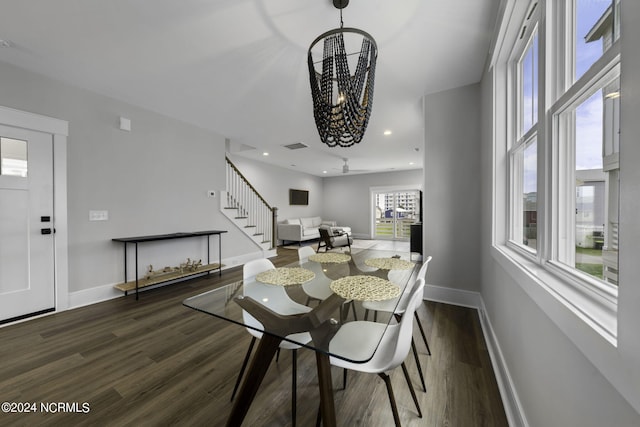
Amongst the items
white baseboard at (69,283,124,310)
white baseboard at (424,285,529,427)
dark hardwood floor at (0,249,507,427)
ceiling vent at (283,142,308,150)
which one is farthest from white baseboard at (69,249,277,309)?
white baseboard at (424,285,529,427)

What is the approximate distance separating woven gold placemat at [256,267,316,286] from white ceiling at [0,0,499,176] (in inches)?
74.7

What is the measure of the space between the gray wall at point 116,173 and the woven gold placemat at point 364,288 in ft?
10.6

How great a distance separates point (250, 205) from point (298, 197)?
297 centimetres

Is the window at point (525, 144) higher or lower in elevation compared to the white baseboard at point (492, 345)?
higher

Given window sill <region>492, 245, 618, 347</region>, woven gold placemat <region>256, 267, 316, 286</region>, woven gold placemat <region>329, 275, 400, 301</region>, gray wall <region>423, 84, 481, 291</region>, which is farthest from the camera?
gray wall <region>423, 84, 481, 291</region>

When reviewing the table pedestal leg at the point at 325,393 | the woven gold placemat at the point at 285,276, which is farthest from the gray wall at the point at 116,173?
the table pedestal leg at the point at 325,393

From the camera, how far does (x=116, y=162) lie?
10.5 feet

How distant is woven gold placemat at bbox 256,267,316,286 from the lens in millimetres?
1617

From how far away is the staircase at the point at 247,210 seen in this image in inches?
194

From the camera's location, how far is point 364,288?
1.47 meters

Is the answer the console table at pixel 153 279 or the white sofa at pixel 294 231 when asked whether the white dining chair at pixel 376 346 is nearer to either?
the console table at pixel 153 279

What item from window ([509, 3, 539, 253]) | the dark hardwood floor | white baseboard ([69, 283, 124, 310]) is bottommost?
the dark hardwood floor

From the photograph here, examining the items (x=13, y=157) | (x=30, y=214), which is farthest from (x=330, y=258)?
(x=13, y=157)

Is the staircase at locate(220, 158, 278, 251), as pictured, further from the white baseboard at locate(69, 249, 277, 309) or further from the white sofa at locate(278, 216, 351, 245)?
the white baseboard at locate(69, 249, 277, 309)
